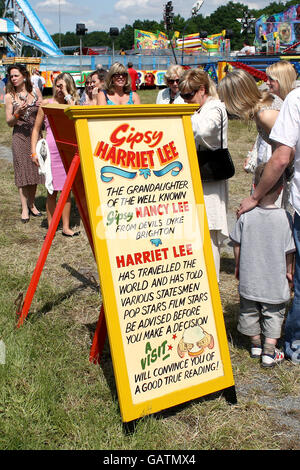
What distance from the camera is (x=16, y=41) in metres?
36.7

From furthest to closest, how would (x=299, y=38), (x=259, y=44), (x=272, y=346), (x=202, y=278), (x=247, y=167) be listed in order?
(x=259, y=44) < (x=299, y=38) < (x=247, y=167) < (x=272, y=346) < (x=202, y=278)

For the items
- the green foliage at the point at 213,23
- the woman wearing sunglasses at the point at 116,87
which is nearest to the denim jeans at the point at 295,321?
the woman wearing sunglasses at the point at 116,87

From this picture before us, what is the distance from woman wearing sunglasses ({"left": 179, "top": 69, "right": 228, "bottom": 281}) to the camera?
10.7ft

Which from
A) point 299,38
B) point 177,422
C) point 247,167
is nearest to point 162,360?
point 177,422

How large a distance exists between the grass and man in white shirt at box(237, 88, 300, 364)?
0.30 m

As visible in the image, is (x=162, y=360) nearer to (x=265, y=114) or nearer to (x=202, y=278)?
(x=202, y=278)

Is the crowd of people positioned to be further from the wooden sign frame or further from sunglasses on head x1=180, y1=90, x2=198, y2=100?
the wooden sign frame

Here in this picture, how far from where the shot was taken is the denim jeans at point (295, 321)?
10.1 feet

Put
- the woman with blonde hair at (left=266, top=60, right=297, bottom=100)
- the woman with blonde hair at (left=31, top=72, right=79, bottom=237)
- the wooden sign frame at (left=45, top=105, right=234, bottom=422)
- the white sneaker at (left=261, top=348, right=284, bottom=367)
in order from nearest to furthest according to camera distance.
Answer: the wooden sign frame at (left=45, top=105, right=234, bottom=422) → the white sneaker at (left=261, top=348, right=284, bottom=367) → the woman with blonde hair at (left=266, top=60, right=297, bottom=100) → the woman with blonde hair at (left=31, top=72, right=79, bottom=237)

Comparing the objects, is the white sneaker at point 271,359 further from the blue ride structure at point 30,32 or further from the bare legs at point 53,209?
the blue ride structure at point 30,32

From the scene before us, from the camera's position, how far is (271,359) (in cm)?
324

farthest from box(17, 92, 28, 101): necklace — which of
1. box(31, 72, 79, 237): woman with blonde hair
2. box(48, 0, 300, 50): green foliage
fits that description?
box(48, 0, 300, 50): green foliage

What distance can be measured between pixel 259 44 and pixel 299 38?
3.20 m

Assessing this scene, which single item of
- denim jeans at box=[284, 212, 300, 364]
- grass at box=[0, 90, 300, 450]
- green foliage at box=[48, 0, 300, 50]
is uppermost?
green foliage at box=[48, 0, 300, 50]
